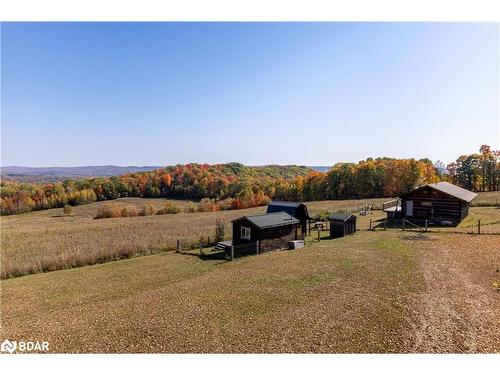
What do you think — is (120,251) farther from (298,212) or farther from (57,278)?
(298,212)

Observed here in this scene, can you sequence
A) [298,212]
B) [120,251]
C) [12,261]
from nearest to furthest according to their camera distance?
[12,261] → [120,251] → [298,212]

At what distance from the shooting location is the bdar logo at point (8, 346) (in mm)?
11266

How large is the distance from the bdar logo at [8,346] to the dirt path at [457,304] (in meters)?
13.5

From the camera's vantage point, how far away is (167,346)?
1104 cm

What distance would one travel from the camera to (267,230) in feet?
85.6

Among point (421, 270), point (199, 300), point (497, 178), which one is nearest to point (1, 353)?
point (199, 300)

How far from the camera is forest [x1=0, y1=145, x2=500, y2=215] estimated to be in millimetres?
83125

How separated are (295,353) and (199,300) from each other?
5959 mm

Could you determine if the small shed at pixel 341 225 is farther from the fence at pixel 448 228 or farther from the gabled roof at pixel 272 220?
the gabled roof at pixel 272 220

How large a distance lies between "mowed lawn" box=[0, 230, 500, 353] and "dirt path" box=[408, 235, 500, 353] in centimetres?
5

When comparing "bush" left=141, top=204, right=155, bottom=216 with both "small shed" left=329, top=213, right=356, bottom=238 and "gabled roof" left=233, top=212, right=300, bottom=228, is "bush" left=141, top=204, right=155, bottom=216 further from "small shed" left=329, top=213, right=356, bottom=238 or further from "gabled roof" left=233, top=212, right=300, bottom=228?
"small shed" left=329, top=213, right=356, bottom=238

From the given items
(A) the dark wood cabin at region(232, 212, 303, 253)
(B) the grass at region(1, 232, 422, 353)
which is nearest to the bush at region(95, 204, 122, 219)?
(B) the grass at region(1, 232, 422, 353)

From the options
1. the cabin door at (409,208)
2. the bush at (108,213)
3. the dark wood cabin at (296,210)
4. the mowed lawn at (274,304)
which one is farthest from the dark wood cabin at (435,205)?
the bush at (108,213)

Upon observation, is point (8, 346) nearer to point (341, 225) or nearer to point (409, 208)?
point (341, 225)
